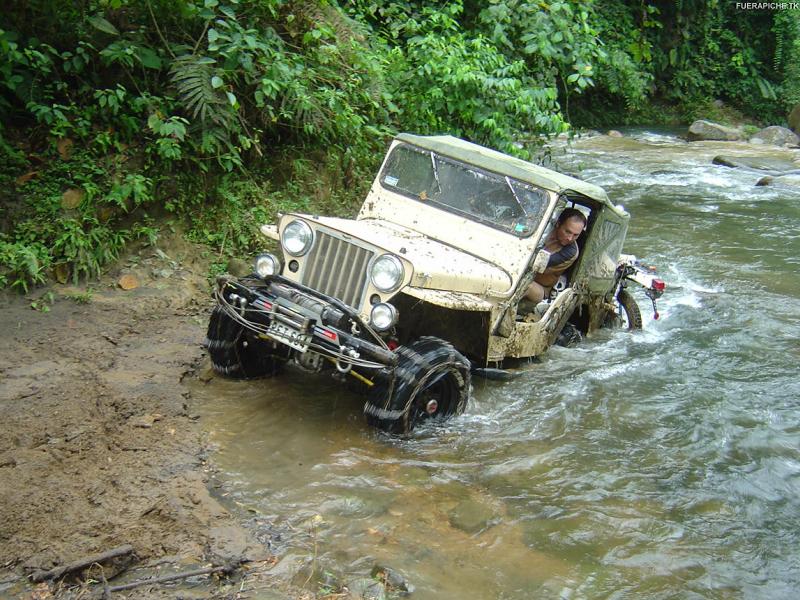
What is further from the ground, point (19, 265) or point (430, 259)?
point (430, 259)

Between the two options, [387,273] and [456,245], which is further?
[456,245]

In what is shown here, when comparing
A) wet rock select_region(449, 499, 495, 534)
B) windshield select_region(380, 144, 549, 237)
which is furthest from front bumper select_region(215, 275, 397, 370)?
windshield select_region(380, 144, 549, 237)

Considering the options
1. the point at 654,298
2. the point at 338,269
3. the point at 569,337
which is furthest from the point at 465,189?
the point at 654,298

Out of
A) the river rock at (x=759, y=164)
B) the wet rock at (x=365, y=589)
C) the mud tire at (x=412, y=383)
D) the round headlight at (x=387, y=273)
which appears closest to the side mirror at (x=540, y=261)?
the mud tire at (x=412, y=383)

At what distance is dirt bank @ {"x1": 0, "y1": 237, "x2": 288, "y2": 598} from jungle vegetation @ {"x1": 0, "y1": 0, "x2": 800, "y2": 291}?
42cm

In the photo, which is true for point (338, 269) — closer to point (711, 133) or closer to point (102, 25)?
point (102, 25)

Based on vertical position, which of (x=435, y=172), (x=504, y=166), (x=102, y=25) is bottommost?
(x=435, y=172)

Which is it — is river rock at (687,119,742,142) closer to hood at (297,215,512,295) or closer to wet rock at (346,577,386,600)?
hood at (297,215,512,295)

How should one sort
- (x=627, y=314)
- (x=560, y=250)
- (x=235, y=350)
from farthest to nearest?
(x=627, y=314) < (x=560, y=250) < (x=235, y=350)

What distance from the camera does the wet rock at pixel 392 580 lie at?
3990mm

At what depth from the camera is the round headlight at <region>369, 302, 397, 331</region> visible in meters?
5.09

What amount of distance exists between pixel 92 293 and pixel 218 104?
210 centimetres

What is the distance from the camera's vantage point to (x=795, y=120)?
862 inches

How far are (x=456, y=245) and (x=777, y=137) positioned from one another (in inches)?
686
